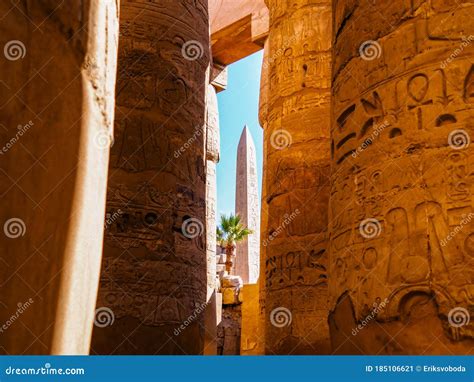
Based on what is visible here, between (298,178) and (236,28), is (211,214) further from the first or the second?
(236,28)

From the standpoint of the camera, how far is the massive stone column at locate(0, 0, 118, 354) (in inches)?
83.2

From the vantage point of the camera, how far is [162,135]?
6.29 meters

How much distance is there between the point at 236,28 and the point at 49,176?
12.5 m

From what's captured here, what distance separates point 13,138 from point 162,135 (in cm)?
411

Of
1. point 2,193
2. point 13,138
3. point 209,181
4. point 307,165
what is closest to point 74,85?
point 13,138

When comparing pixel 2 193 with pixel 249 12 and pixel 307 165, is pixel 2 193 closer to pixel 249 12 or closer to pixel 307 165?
pixel 307 165

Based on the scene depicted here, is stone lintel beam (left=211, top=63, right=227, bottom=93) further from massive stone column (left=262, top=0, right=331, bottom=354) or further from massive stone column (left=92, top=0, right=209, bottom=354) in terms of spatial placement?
massive stone column (left=92, top=0, right=209, bottom=354)

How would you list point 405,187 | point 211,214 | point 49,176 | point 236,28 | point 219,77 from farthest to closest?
1. point 219,77
2. point 236,28
3. point 211,214
4. point 405,187
5. point 49,176

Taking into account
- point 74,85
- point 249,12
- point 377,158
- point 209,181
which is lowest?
point 74,85

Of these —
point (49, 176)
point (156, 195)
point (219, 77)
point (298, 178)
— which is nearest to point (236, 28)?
point (219, 77)

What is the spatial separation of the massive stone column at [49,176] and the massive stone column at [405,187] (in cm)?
153

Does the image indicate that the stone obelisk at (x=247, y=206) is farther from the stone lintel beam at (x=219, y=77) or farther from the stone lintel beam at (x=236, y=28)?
the stone lintel beam at (x=236, y=28)

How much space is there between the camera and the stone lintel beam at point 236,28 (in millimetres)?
13539

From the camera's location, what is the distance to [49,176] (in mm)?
2205
